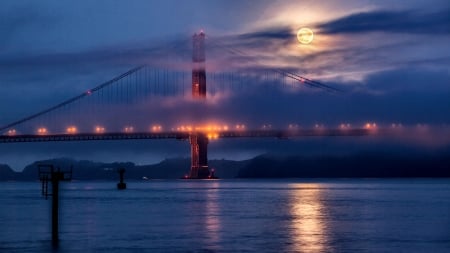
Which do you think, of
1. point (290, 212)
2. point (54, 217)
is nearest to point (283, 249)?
point (54, 217)

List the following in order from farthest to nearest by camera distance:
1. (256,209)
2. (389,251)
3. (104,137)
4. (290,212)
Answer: (104,137) → (256,209) → (290,212) → (389,251)

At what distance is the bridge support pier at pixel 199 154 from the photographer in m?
99.2

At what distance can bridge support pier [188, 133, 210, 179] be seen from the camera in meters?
99.2

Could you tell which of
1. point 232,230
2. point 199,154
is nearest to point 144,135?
point 199,154

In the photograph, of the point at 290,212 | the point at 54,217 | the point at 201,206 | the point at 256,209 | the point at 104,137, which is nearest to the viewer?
the point at 54,217

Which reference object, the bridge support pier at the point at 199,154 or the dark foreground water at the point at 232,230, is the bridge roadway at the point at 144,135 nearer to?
the bridge support pier at the point at 199,154

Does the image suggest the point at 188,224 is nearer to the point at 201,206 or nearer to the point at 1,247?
the point at 1,247

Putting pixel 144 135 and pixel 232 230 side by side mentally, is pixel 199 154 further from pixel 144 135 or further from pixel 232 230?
pixel 232 230

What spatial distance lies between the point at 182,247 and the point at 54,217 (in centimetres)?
506

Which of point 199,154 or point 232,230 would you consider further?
point 199,154

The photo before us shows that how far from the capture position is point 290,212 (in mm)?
45906

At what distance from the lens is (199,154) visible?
103500 millimetres

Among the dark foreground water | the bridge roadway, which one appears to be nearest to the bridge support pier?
the bridge roadway

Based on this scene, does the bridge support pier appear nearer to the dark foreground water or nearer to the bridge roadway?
the bridge roadway
